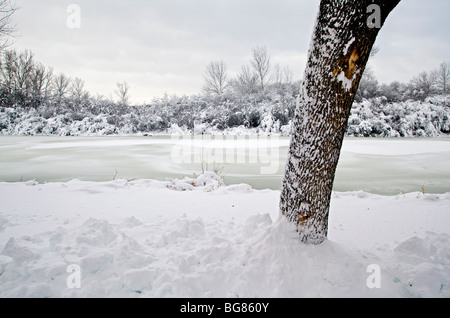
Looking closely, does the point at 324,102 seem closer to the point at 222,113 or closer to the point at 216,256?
the point at 216,256

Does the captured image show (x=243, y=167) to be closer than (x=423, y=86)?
Yes

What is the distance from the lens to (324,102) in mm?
2053

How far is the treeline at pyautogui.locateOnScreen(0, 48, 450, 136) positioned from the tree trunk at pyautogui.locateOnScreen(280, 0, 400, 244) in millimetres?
18188

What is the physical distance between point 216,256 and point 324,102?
5.07 feet

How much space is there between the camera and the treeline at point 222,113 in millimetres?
18641

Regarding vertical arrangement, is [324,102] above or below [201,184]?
above

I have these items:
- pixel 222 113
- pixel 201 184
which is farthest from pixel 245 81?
pixel 201 184

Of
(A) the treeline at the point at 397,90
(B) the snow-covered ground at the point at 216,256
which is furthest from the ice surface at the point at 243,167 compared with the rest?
(A) the treeline at the point at 397,90

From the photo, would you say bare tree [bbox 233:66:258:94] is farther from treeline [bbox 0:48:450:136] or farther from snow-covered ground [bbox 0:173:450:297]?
snow-covered ground [bbox 0:173:450:297]

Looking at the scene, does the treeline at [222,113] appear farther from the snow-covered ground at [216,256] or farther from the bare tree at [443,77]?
the snow-covered ground at [216,256]

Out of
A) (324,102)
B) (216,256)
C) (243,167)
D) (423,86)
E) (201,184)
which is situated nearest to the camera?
(324,102)

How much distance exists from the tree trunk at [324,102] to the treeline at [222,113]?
59.7 feet

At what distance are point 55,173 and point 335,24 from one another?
8.27 metres
